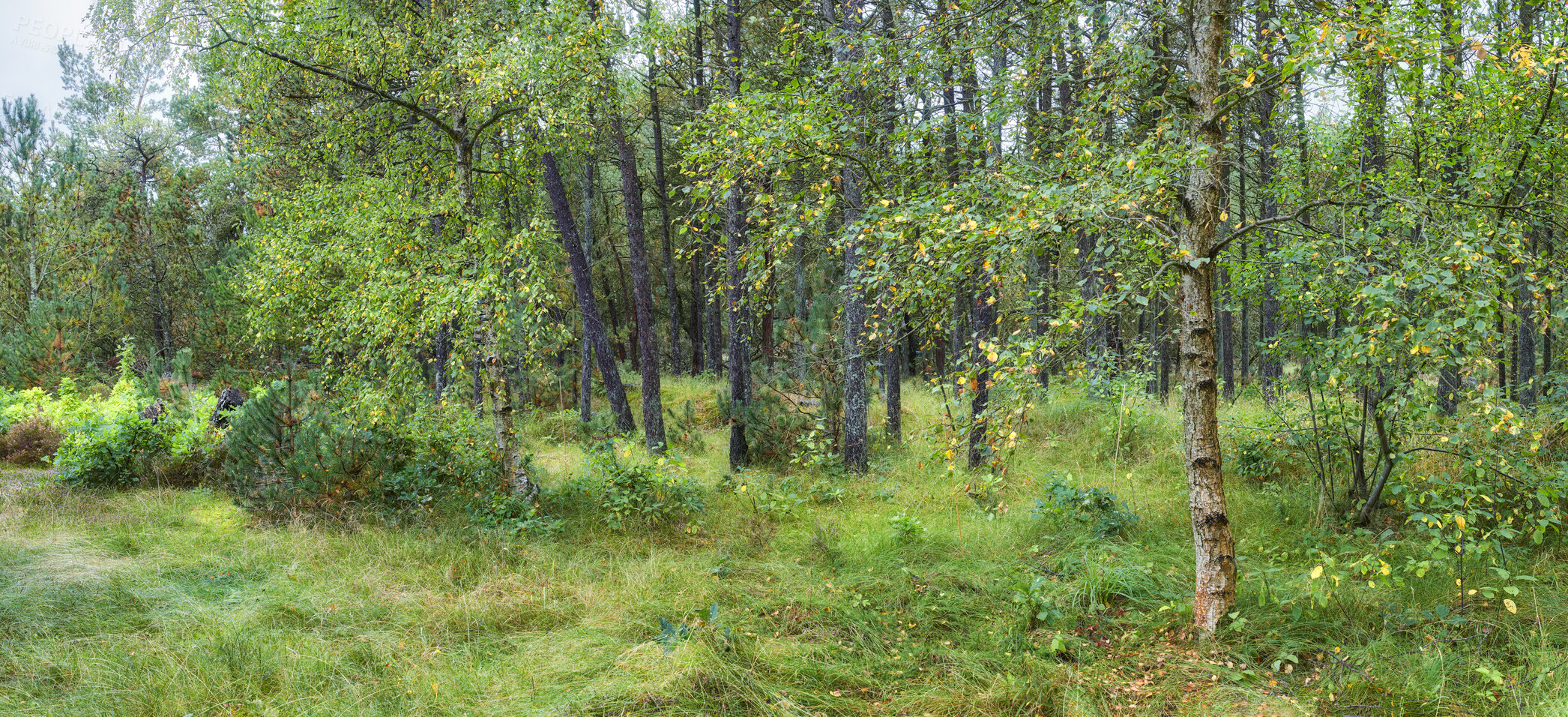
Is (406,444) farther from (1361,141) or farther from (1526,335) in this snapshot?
(1526,335)

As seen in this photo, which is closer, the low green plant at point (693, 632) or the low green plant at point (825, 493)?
the low green plant at point (693, 632)

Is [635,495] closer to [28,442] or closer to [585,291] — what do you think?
[585,291]

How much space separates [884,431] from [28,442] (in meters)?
11.8

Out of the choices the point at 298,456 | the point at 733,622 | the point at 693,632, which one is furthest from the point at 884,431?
the point at 298,456

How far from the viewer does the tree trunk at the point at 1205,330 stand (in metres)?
4.18

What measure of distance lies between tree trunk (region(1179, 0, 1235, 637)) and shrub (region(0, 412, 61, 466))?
13.2 meters

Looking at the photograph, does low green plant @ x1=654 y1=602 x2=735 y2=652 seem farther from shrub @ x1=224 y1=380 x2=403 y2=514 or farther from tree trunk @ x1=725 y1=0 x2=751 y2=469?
tree trunk @ x1=725 y1=0 x2=751 y2=469

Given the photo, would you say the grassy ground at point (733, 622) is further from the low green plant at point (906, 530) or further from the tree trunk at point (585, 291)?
the tree trunk at point (585, 291)

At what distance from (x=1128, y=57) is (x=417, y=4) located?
22.0 feet

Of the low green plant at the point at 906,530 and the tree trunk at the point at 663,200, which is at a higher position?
the tree trunk at the point at 663,200

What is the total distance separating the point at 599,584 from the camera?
575 centimetres

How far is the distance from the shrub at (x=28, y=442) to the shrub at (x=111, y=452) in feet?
6.83

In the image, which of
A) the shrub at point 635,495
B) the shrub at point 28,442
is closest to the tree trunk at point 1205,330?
the shrub at point 635,495

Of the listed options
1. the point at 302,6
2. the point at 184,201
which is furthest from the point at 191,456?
the point at 184,201
